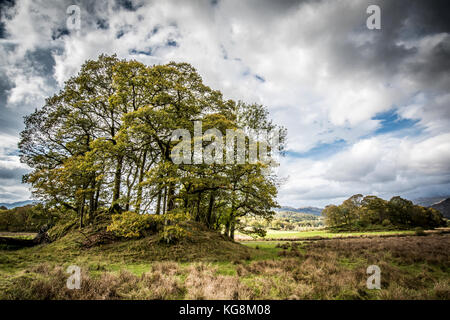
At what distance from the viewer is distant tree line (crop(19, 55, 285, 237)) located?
407 inches

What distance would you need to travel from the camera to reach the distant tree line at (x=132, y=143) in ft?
33.9

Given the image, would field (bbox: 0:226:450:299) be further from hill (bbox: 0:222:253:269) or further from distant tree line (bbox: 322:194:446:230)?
distant tree line (bbox: 322:194:446:230)

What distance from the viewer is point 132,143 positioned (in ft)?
35.2

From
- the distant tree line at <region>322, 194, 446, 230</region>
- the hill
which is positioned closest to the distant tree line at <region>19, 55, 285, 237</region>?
the hill

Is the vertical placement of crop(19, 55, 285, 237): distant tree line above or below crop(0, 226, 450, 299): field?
above

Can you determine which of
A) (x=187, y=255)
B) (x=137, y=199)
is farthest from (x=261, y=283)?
(x=137, y=199)

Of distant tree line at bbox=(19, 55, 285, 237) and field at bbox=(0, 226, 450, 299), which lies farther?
distant tree line at bbox=(19, 55, 285, 237)

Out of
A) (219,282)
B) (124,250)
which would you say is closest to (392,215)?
(219,282)

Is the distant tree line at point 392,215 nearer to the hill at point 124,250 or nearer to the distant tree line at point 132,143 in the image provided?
the distant tree line at point 132,143

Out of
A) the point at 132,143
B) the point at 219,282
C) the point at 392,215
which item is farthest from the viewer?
the point at 392,215

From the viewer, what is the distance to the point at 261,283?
20.8 feet

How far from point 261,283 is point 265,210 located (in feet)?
30.9

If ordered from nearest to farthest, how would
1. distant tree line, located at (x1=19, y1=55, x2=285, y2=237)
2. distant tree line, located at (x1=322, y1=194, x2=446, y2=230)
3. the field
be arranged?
the field → distant tree line, located at (x1=19, y1=55, x2=285, y2=237) → distant tree line, located at (x1=322, y1=194, x2=446, y2=230)

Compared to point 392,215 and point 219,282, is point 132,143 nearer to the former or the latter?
point 219,282
